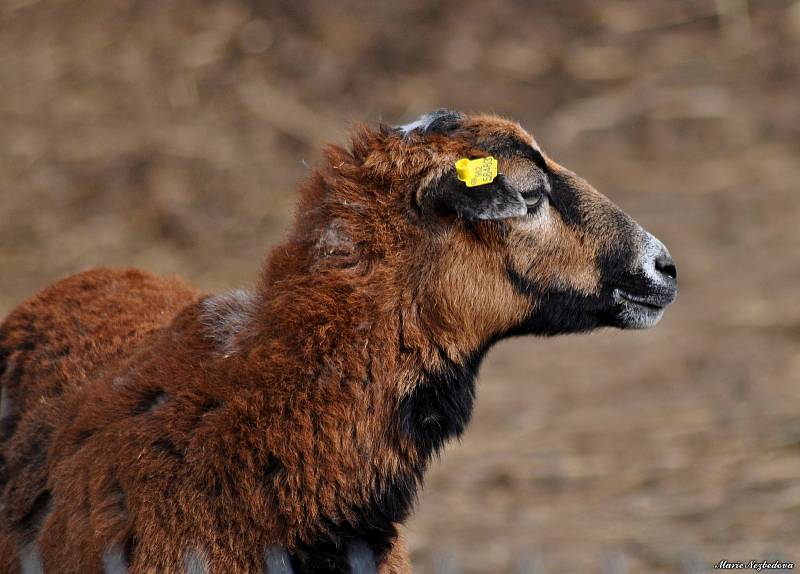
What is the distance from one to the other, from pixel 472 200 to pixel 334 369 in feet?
2.89

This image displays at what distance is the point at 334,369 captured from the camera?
15.1 feet

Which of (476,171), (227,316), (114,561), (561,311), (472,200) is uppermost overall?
(476,171)

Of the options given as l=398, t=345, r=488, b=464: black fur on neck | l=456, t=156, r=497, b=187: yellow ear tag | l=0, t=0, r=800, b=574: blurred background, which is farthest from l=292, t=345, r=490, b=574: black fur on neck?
l=0, t=0, r=800, b=574: blurred background

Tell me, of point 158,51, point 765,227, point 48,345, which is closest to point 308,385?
point 48,345

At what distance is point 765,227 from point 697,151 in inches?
79.1

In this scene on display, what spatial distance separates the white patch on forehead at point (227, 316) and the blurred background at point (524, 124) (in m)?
5.34

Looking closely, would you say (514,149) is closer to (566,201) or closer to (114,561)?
(566,201)

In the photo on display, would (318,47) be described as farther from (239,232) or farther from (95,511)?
(95,511)

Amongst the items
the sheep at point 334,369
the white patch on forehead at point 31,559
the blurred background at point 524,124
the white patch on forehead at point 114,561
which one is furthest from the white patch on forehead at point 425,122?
the blurred background at point 524,124

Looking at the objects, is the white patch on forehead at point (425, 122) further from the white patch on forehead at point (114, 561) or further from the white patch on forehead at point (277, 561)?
the white patch on forehead at point (114, 561)

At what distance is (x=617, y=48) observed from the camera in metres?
17.4

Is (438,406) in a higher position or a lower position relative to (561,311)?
lower

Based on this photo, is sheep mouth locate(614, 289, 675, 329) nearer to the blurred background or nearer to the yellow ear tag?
the yellow ear tag

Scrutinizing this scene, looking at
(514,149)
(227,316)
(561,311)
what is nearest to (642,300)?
(561,311)
